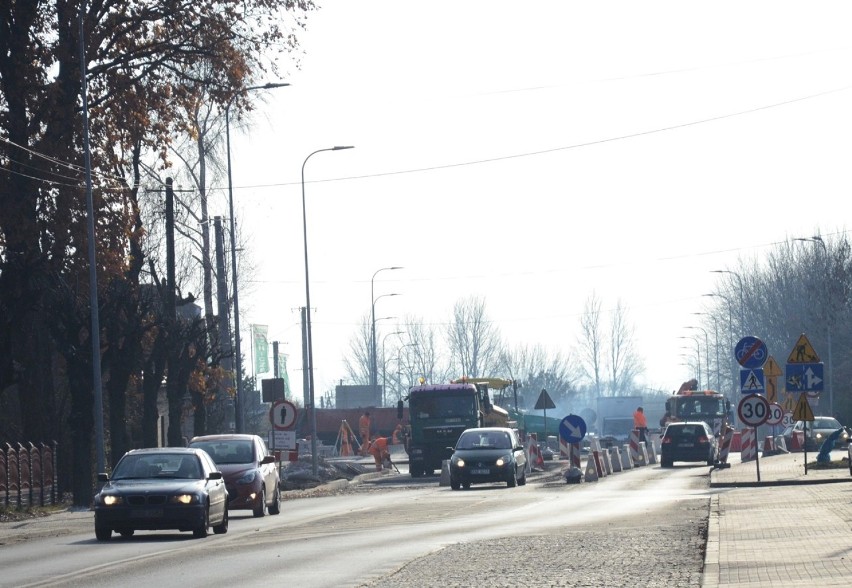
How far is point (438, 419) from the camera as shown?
4575 cm

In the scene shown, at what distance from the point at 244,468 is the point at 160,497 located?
6.01 metres

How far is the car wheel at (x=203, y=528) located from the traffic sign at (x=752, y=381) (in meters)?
14.0

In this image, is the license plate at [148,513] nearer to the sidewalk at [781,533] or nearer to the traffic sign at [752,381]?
the sidewalk at [781,533]

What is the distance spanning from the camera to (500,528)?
21078 millimetres

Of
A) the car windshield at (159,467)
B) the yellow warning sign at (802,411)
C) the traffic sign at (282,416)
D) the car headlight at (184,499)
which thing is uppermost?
the traffic sign at (282,416)

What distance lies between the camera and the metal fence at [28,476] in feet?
103

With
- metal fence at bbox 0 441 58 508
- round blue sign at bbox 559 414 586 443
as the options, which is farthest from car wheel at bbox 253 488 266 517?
round blue sign at bbox 559 414 586 443

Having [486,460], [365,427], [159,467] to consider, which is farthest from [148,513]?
[365,427]

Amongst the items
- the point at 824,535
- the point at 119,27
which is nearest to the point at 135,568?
the point at 824,535

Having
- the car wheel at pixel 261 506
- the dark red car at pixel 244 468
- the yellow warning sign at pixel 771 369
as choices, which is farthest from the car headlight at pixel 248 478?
the yellow warning sign at pixel 771 369

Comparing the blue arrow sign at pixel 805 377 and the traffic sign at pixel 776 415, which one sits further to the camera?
the traffic sign at pixel 776 415

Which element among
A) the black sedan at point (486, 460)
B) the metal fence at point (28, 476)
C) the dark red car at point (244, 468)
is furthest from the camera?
the black sedan at point (486, 460)

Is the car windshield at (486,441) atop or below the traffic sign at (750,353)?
below

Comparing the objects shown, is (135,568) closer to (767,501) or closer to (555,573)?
(555,573)
